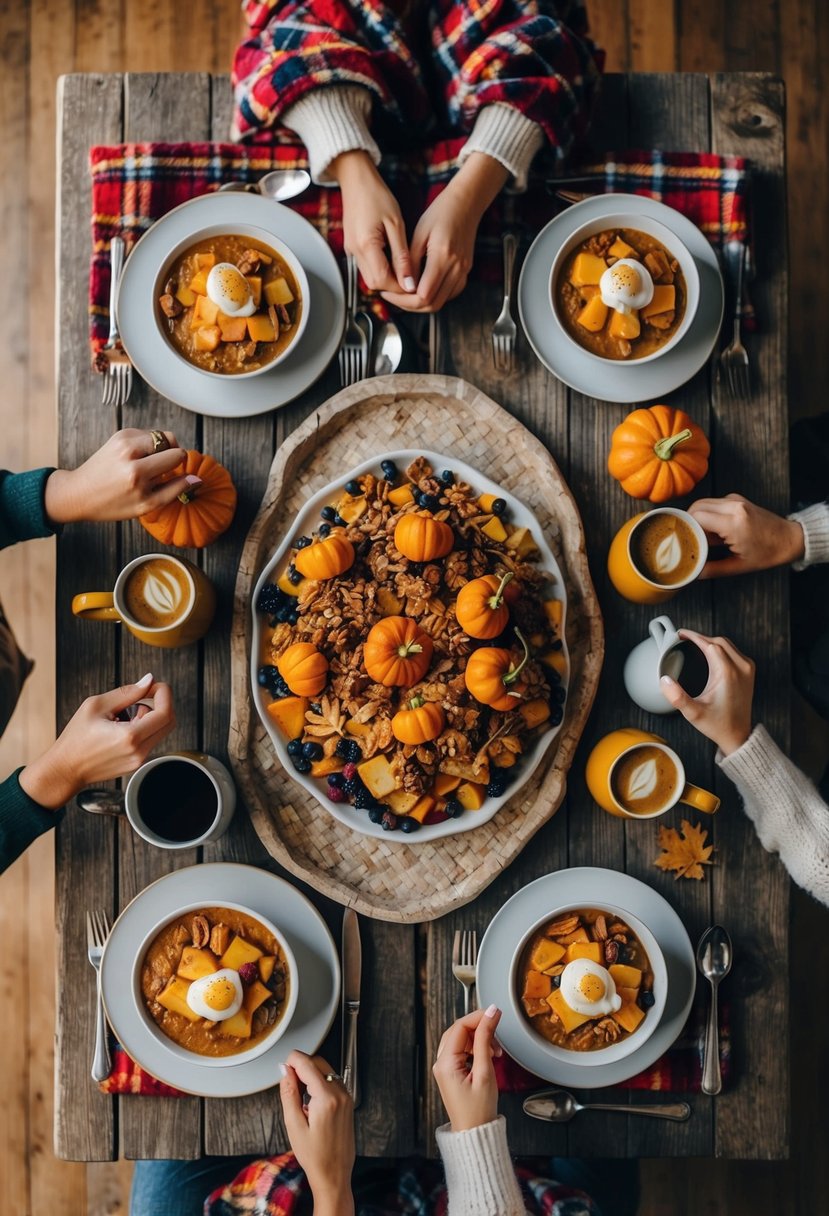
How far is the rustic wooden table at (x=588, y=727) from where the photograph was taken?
152cm

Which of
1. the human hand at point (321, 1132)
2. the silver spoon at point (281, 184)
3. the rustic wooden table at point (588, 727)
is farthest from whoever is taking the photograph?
the silver spoon at point (281, 184)

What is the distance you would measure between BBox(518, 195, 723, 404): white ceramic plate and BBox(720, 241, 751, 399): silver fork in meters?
0.04

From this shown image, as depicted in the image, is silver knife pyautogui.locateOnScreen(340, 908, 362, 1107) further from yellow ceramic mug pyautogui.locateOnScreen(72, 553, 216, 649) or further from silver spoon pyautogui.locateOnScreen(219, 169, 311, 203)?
silver spoon pyautogui.locateOnScreen(219, 169, 311, 203)

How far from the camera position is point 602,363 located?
1.60m

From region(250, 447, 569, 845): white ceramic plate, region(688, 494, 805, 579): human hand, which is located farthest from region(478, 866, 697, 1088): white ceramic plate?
region(688, 494, 805, 579): human hand

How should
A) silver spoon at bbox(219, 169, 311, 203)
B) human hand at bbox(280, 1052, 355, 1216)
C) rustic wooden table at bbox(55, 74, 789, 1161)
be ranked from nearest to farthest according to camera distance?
1. human hand at bbox(280, 1052, 355, 1216)
2. rustic wooden table at bbox(55, 74, 789, 1161)
3. silver spoon at bbox(219, 169, 311, 203)

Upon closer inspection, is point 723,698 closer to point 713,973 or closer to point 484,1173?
point 713,973

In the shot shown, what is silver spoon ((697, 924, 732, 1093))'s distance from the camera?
1509 mm

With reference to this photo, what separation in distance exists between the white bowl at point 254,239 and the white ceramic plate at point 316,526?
0.74 feet

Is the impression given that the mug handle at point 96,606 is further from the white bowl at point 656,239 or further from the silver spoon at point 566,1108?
the silver spoon at point 566,1108

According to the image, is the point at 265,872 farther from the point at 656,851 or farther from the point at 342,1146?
the point at 656,851

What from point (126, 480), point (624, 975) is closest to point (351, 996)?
point (624, 975)

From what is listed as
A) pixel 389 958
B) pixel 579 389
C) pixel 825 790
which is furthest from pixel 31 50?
pixel 825 790

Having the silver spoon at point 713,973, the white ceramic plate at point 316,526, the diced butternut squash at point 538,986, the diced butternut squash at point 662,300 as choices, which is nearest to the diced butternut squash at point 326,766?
the white ceramic plate at point 316,526
